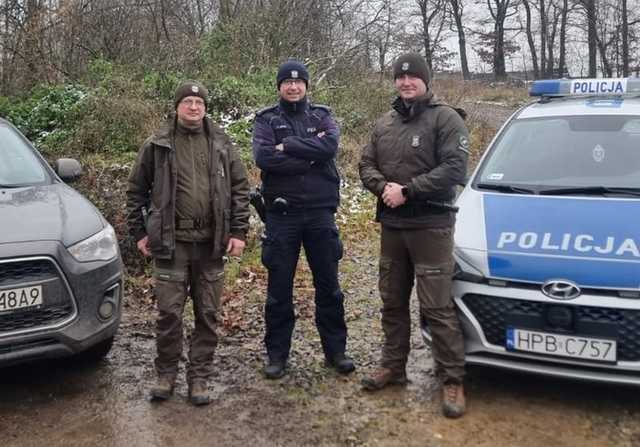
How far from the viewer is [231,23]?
1385 centimetres

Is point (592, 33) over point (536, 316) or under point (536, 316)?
over

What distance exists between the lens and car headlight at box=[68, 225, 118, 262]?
12.8 feet

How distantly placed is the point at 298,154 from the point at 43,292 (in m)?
1.60

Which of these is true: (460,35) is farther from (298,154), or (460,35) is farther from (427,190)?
(427,190)

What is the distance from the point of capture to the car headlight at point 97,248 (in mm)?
3891

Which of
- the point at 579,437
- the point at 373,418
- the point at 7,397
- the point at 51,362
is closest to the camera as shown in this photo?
the point at 579,437

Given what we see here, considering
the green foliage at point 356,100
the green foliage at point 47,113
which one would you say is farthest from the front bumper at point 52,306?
the green foliage at point 356,100

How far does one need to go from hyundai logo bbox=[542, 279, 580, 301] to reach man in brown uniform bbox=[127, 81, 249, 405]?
170cm

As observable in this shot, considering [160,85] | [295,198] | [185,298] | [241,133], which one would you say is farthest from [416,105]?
[160,85]

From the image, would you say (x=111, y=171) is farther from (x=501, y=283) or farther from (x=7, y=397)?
(x=501, y=283)

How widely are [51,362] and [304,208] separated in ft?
6.66

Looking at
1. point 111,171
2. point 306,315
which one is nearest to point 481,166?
point 306,315

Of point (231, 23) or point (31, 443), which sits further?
point (231, 23)

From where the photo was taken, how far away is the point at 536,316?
3.52 m
